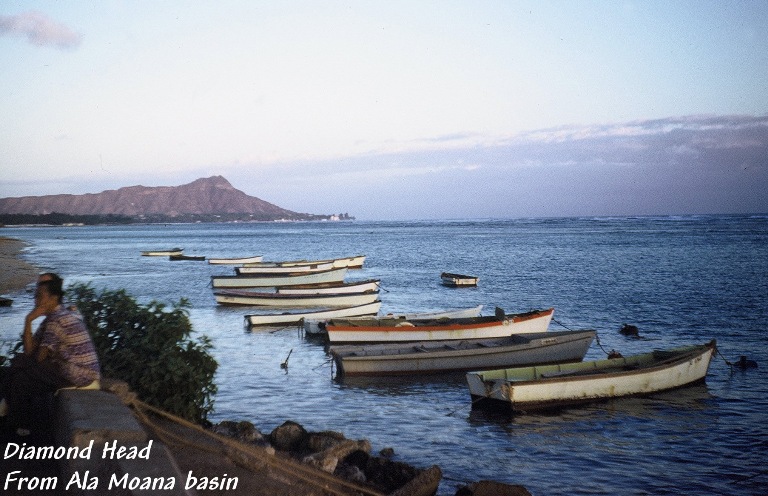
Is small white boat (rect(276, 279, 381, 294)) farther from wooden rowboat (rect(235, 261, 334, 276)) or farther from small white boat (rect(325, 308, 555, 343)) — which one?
small white boat (rect(325, 308, 555, 343))

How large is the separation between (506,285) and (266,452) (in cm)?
4253

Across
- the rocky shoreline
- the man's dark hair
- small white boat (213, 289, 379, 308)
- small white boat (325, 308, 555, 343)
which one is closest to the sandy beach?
small white boat (213, 289, 379, 308)

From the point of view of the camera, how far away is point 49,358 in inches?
280

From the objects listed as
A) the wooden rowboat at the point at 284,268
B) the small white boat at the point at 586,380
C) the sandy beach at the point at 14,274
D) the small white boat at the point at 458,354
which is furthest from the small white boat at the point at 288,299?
the small white boat at the point at 586,380

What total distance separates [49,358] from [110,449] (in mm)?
2078

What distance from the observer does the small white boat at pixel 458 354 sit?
65.2 ft

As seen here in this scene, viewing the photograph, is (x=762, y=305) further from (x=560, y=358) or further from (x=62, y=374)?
(x=62, y=374)

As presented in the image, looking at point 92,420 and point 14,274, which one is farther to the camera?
point 14,274

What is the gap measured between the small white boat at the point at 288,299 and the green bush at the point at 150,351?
87.2 feet

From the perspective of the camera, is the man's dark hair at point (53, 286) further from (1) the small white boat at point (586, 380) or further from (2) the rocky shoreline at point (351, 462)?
(1) the small white boat at point (586, 380)

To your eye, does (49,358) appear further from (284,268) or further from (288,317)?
(284,268)

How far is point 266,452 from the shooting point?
847 cm

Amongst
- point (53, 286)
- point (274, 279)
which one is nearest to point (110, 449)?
point (53, 286)

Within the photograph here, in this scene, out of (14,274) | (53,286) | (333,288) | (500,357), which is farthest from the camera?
(14,274)
